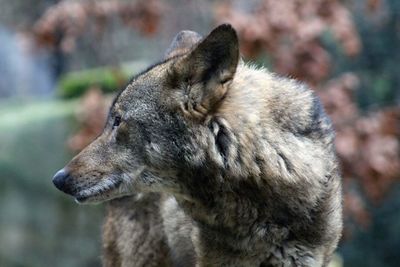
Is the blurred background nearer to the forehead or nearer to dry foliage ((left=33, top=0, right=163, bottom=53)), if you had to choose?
dry foliage ((left=33, top=0, right=163, bottom=53))

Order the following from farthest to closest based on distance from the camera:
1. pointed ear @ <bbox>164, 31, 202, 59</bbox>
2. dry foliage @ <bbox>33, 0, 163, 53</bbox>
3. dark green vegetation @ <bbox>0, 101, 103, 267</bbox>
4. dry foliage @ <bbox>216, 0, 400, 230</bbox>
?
dark green vegetation @ <bbox>0, 101, 103, 267</bbox>, dry foliage @ <bbox>33, 0, 163, 53</bbox>, dry foliage @ <bbox>216, 0, 400, 230</bbox>, pointed ear @ <bbox>164, 31, 202, 59</bbox>

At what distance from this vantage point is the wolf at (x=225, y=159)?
4203 millimetres

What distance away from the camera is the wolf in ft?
13.8

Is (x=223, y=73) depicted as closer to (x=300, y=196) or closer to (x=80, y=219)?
(x=300, y=196)

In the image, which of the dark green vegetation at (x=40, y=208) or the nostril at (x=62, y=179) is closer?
the nostril at (x=62, y=179)

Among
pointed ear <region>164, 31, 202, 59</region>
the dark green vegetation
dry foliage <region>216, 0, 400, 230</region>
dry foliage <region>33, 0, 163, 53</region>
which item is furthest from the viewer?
the dark green vegetation

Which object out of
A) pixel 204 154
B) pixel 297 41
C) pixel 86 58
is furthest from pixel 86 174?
pixel 86 58

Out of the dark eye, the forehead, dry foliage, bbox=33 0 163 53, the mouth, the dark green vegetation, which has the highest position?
dry foliage, bbox=33 0 163 53

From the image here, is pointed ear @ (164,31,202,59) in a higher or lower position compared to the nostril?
higher

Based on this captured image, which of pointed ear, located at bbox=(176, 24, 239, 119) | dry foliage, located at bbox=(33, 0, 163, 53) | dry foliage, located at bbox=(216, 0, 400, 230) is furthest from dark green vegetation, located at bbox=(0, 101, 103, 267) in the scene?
pointed ear, located at bbox=(176, 24, 239, 119)

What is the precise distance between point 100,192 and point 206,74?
79cm

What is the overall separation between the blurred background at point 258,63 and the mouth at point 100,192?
1.73 m

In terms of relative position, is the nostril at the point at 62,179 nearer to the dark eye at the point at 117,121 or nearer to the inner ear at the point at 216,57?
the dark eye at the point at 117,121

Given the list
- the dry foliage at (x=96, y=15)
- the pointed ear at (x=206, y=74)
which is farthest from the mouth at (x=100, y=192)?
the dry foliage at (x=96, y=15)
